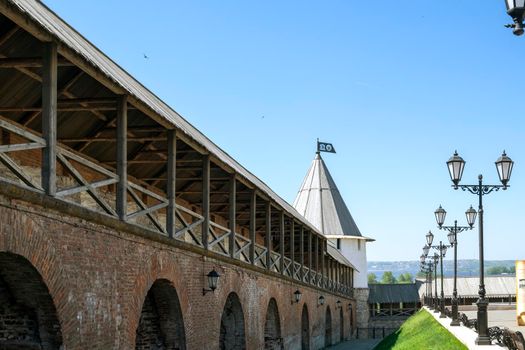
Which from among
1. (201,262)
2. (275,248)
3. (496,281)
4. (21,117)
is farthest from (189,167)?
(496,281)

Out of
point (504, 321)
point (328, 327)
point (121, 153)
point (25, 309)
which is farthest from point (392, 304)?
point (25, 309)

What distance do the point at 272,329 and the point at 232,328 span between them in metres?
4.92

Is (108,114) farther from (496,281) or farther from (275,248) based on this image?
(496,281)

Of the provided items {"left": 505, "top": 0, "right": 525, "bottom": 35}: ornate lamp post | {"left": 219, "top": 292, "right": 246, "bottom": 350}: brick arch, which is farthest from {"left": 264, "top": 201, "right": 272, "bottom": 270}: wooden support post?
{"left": 505, "top": 0, "right": 525, "bottom": 35}: ornate lamp post

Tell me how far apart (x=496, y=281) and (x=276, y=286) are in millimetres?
53279

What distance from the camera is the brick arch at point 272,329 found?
23.5 metres

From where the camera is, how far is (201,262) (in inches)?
600

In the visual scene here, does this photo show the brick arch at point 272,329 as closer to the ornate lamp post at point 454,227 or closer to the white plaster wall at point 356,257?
the ornate lamp post at point 454,227

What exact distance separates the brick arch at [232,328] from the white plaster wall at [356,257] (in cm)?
3798

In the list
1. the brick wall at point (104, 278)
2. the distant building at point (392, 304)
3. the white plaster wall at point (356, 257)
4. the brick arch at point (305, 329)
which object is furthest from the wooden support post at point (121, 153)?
the distant building at point (392, 304)

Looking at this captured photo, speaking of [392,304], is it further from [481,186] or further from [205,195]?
[205,195]

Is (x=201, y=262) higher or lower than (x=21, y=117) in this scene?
lower

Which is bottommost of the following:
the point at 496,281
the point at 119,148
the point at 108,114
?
the point at 496,281

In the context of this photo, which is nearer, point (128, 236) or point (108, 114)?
point (128, 236)
